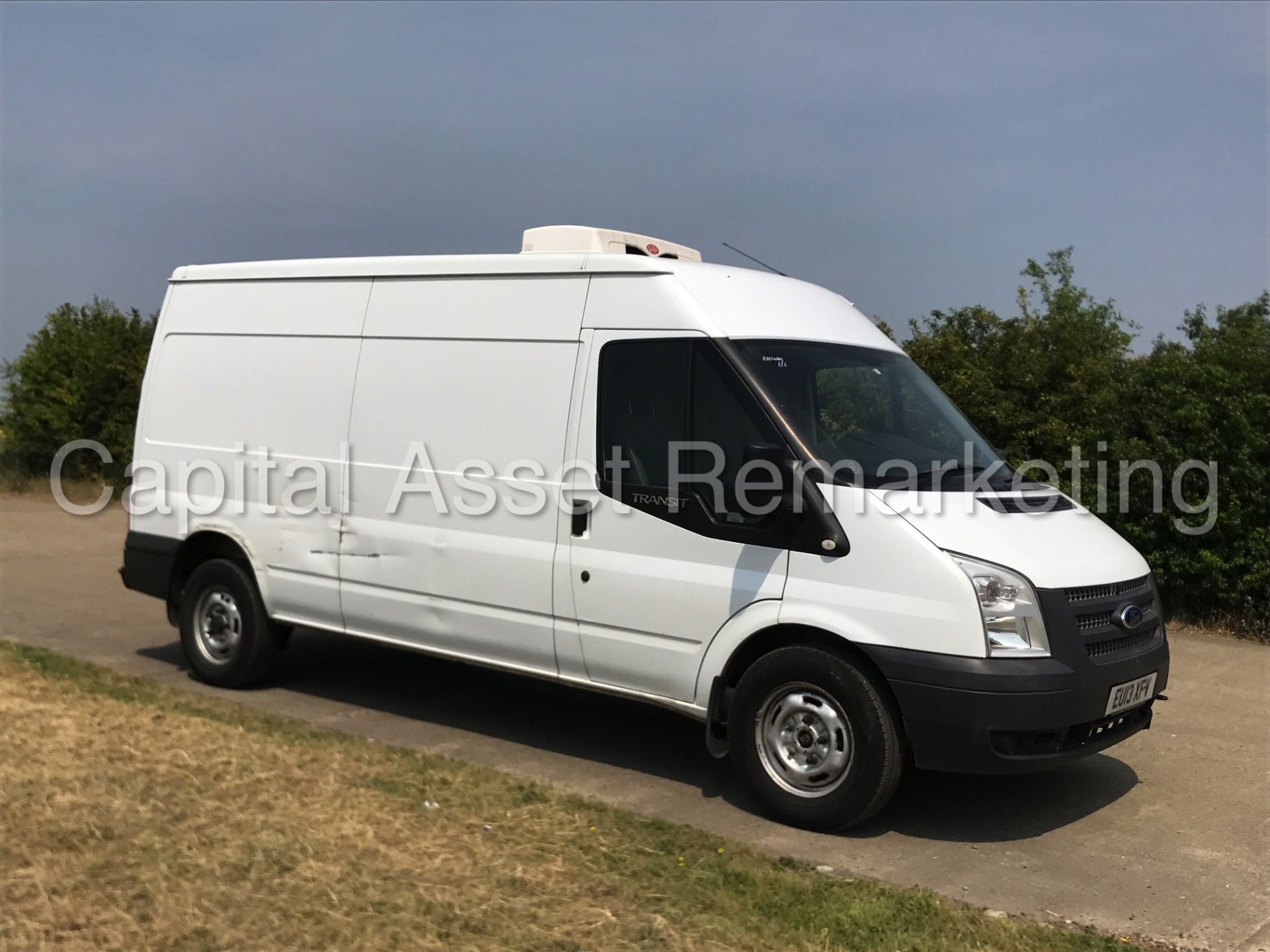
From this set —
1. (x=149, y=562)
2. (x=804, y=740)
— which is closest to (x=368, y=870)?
(x=804, y=740)

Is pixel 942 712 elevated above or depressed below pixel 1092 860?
above

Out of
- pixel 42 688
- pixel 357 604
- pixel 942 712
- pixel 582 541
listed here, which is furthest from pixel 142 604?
pixel 942 712

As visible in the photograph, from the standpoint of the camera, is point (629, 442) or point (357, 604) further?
point (357, 604)

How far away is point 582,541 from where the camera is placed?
6348 mm

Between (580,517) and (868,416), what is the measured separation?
1581 millimetres

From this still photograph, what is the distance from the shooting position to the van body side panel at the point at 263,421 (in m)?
7.48

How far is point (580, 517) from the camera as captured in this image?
6348mm

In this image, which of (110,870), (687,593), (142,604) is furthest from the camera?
(142,604)

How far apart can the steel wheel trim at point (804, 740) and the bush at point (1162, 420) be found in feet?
A: 17.0

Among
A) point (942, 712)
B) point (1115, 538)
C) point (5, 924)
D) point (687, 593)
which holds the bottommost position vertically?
point (5, 924)

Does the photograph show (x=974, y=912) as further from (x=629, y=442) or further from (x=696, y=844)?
(x=629, y=442)

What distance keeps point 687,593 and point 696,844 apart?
3.99 ft

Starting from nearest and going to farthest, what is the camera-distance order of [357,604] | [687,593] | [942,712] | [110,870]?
1. [110,870]
2. [942,712]
3. [687,593]
4. [357,604]

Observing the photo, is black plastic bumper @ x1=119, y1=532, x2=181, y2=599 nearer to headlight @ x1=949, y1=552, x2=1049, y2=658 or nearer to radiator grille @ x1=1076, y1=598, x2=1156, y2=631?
headlight @ x1=949, y1=552, x2=1049, y2=658
